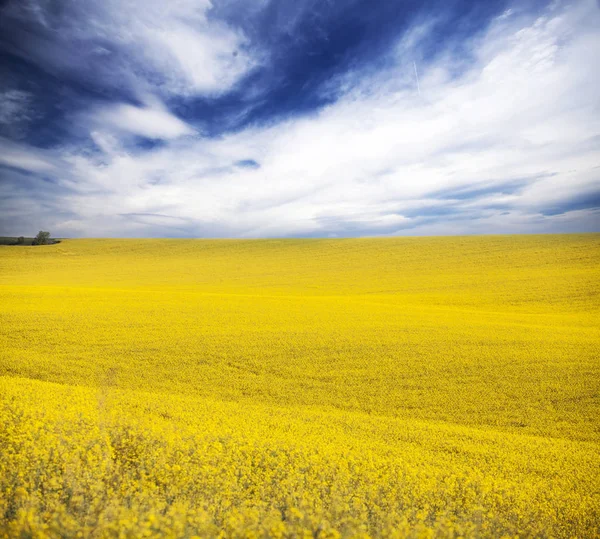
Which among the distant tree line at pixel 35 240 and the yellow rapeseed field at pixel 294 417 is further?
the distant tree line at pixel 35 240

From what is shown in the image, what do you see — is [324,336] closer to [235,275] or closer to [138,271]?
[235,275]

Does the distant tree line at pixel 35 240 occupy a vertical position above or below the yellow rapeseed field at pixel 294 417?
above

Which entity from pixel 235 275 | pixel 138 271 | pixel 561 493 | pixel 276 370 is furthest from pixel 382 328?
pixel 138 271

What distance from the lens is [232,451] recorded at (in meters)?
4.75

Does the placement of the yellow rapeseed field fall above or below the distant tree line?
below

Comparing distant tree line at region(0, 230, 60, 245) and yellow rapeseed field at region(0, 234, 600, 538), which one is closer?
yellow rapeseed field at region(0, 234, 600, 538)

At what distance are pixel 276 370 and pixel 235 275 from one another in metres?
23.8

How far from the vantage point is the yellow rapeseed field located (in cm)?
362

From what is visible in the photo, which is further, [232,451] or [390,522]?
[232,451]

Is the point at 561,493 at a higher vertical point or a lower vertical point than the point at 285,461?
lower

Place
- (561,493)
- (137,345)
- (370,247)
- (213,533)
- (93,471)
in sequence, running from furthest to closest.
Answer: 1. (370,247)
2. (137,345)
3. (561,493)
4. (93,471)
5. (213,533)

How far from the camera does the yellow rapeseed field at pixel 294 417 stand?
143 inches

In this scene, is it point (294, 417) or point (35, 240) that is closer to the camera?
point (294, 417)

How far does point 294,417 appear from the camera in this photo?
22.1ft
